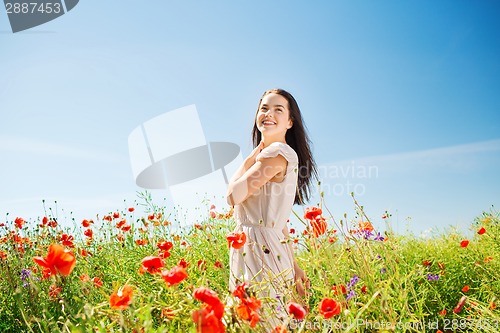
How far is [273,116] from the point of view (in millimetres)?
2889

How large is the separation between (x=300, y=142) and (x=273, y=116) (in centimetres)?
47

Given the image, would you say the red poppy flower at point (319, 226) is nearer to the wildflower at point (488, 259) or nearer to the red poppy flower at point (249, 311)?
the red poppy flower at point (249, 311)

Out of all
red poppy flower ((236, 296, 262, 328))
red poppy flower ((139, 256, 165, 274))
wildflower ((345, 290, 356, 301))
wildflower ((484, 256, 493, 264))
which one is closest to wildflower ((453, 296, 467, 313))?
wildflower ((345, 290, 356, 301))

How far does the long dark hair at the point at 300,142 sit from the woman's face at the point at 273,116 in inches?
3.3

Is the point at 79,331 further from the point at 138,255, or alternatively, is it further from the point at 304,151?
the point at 138,255

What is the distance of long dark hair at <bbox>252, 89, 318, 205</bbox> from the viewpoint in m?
3.10

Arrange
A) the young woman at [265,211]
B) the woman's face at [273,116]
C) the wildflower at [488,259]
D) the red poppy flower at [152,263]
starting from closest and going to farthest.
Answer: the red poppy flower at [152,263]
the young woman at [265,211]
the woman's face at [273,116]
the wildflower at [488,259]

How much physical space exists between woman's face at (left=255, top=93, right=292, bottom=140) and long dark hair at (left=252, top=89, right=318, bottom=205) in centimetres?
8

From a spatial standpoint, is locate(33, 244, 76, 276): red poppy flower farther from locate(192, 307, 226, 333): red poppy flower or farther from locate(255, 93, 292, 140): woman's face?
locate(255, 93, 292, 140): woman's face

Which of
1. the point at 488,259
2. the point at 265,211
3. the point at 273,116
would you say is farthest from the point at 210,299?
the point at 488,259

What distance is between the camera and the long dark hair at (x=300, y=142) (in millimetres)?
3098

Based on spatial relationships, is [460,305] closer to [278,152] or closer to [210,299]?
[210,299]

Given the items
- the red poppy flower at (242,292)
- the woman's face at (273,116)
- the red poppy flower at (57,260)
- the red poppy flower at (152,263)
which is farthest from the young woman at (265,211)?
the red poppy flower at (57,260)

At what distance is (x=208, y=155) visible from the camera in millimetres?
5102
